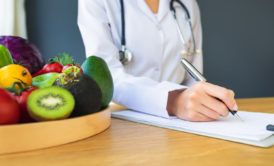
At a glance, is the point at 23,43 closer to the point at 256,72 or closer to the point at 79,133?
the point at 79,133

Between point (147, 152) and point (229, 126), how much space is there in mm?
186

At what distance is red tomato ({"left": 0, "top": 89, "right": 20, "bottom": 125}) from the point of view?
42 centimetres

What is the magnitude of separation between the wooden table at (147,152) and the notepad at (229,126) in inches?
0.6

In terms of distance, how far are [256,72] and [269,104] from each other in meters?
1.23

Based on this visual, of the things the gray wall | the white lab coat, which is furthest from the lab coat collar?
the gray wall

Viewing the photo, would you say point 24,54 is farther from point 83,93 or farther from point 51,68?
point 83,93

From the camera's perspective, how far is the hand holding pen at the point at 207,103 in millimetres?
597

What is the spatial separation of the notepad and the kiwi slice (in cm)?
19

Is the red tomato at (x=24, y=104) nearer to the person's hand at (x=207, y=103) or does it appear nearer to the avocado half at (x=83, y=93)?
the avocado half at (x=83, y=93)

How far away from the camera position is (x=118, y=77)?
0.84 metres

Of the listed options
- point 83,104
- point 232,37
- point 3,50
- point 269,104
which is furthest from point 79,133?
point 232,37

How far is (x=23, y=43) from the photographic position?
63 cm

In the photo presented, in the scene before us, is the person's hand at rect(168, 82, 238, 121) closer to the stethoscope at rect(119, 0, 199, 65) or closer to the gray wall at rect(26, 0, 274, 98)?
the stethoscope at rect(119, 0, 199, 65)

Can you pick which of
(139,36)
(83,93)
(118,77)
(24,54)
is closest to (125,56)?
(139,36)
